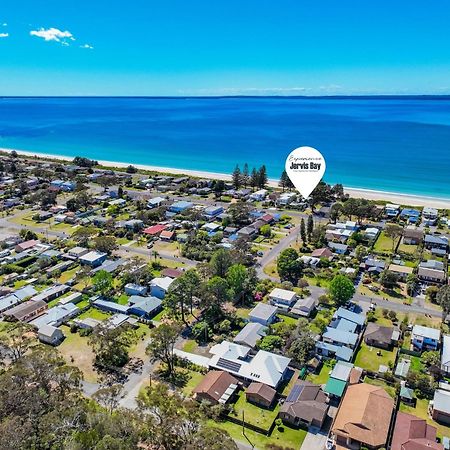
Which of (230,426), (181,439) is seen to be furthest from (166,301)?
(181,439)

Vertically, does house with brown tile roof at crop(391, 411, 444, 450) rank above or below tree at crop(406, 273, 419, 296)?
below

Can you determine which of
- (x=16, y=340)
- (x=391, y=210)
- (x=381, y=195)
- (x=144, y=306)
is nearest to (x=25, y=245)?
(x=16, y=340)

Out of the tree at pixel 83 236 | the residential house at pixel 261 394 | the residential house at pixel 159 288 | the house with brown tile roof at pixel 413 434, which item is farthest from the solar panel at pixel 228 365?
the tree at pixel 83 236

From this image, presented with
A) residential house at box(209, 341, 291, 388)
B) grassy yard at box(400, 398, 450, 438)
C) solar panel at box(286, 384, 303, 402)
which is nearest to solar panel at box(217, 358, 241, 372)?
residential house at box(209, 341, 291, 388)

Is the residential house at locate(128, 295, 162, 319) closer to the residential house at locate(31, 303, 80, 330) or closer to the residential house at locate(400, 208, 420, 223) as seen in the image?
the residential house at locate(31, 303, 80, 330)

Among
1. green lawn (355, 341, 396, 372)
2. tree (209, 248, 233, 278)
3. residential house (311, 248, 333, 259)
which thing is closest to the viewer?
green lawn (355, 341, 396, 372)

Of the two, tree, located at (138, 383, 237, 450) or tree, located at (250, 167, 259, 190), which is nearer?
tree, located at (138, 383, 237, 450)
